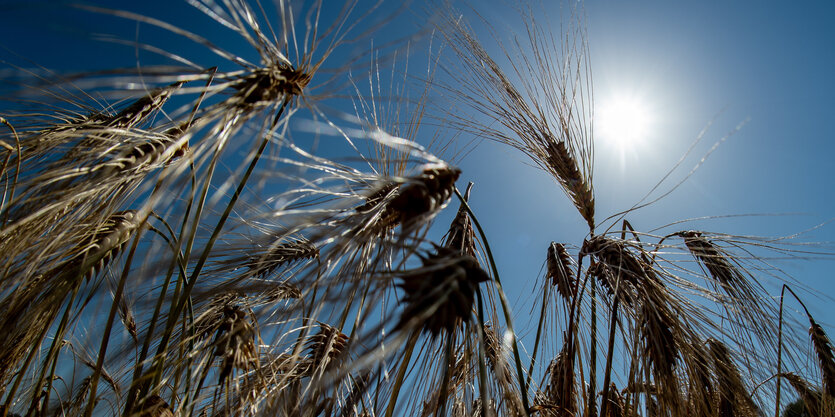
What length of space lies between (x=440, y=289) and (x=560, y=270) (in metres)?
1.10

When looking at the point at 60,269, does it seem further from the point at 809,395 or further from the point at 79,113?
the point at 809,395

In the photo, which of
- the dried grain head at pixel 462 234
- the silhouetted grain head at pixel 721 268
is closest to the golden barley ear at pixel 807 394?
the silhouetted grain head at pixel 721 268

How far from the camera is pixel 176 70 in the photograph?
2.19 feet

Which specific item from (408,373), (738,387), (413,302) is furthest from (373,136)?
(738,387)

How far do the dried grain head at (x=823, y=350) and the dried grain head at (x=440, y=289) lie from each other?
2.63 metres

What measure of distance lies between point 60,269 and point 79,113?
0.55 metres

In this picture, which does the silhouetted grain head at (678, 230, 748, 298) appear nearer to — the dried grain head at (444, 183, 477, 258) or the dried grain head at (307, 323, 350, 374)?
the dried grain head at (444, 183, 477, 258)

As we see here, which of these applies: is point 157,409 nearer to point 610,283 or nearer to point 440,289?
point 440,289

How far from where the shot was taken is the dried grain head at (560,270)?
1.42 metres

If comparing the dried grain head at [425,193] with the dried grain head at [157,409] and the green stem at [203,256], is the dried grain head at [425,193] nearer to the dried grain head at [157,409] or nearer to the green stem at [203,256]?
the green stem at [203,256]

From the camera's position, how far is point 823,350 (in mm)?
2104

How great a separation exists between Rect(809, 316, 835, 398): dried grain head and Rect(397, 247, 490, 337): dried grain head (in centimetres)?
263

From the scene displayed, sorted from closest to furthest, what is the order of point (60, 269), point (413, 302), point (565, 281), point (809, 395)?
point (413, 302) < point (60, 269) < point (565, 281) < point (809, 395)

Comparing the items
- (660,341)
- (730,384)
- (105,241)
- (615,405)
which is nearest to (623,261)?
(660,341)
